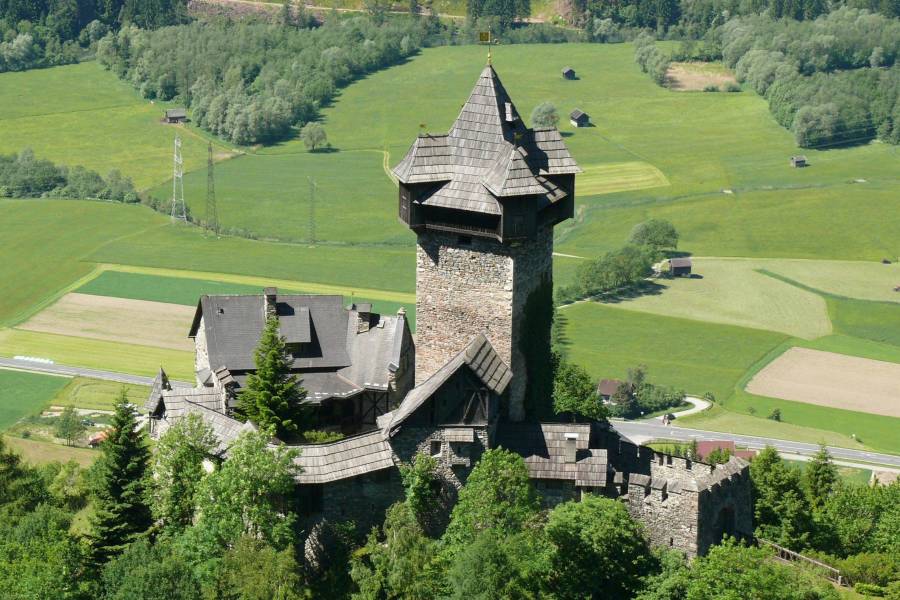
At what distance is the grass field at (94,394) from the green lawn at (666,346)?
125 feet

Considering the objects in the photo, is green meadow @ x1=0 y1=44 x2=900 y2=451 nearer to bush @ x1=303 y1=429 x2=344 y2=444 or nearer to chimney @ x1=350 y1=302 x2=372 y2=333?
chimney @ x1=350 y1=302 x2=372 y2=333

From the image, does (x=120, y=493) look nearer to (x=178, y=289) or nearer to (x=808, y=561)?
(x=808, y=561)

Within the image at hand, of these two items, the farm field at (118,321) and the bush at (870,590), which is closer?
the bush at (870,590)

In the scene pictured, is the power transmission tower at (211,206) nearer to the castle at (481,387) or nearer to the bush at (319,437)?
the castle at (481,387)

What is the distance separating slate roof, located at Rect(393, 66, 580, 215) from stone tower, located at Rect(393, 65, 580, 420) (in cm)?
4

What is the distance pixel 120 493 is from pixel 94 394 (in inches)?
2380

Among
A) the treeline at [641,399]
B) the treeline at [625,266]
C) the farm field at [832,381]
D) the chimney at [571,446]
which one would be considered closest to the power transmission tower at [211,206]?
the treeline at [625,266]

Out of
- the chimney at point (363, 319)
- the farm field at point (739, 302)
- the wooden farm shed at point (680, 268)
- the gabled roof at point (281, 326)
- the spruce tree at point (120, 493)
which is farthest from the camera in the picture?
the wooden farm shed at point (680, 268)

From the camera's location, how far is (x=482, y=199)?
62.2m

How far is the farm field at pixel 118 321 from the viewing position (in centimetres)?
13400

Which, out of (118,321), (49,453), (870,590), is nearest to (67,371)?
(118,321)

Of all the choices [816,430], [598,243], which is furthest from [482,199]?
[598,243]

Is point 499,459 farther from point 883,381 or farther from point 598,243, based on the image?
point 598,243

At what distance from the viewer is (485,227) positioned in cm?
6256
